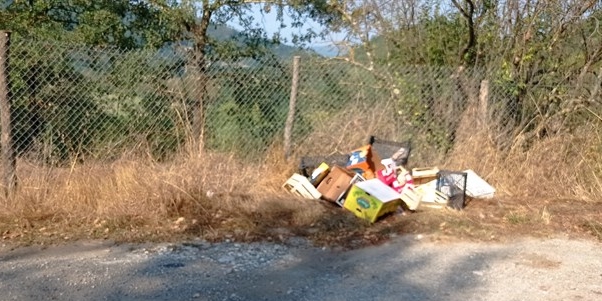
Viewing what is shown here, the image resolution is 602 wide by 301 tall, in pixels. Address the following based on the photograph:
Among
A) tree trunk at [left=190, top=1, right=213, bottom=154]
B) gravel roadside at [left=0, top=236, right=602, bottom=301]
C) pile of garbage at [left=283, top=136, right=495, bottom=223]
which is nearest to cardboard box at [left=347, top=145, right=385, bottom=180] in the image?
pile of garbage at [left=283, top=136, right=495, bottom=223]

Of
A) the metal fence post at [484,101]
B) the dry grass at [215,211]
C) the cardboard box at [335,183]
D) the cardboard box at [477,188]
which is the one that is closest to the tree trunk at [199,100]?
the dry grass at [215,211]

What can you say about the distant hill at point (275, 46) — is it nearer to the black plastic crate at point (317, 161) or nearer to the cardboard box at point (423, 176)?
the black plastic crate at point (317, 161)

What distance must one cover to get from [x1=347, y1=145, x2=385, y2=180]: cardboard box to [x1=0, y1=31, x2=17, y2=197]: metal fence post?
3.31 meters

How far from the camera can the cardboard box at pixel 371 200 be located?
6.50 m

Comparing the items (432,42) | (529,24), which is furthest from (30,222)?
(529,24)

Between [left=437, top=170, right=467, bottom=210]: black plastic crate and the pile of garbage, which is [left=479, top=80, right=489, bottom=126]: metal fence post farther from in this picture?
[left=437, top=170, right=467, bottom=210]: black plastic crate

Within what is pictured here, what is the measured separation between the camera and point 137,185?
6227 millimetres

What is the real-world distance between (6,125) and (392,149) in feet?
13.4

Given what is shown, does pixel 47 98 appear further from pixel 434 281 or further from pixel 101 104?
pixel 434 281

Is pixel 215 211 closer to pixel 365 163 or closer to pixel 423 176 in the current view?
pixel 365 163

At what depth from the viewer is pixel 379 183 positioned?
697 cm

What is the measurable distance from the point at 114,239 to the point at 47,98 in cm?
191

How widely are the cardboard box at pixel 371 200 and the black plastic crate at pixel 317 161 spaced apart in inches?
31.9

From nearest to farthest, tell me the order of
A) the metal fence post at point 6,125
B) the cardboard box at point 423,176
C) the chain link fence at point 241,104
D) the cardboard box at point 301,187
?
the metal fence post at point 6,125 < the chain link fence at point 241,104 < the cardboard box at point 301,187 < the cardboard box at point 423,176
